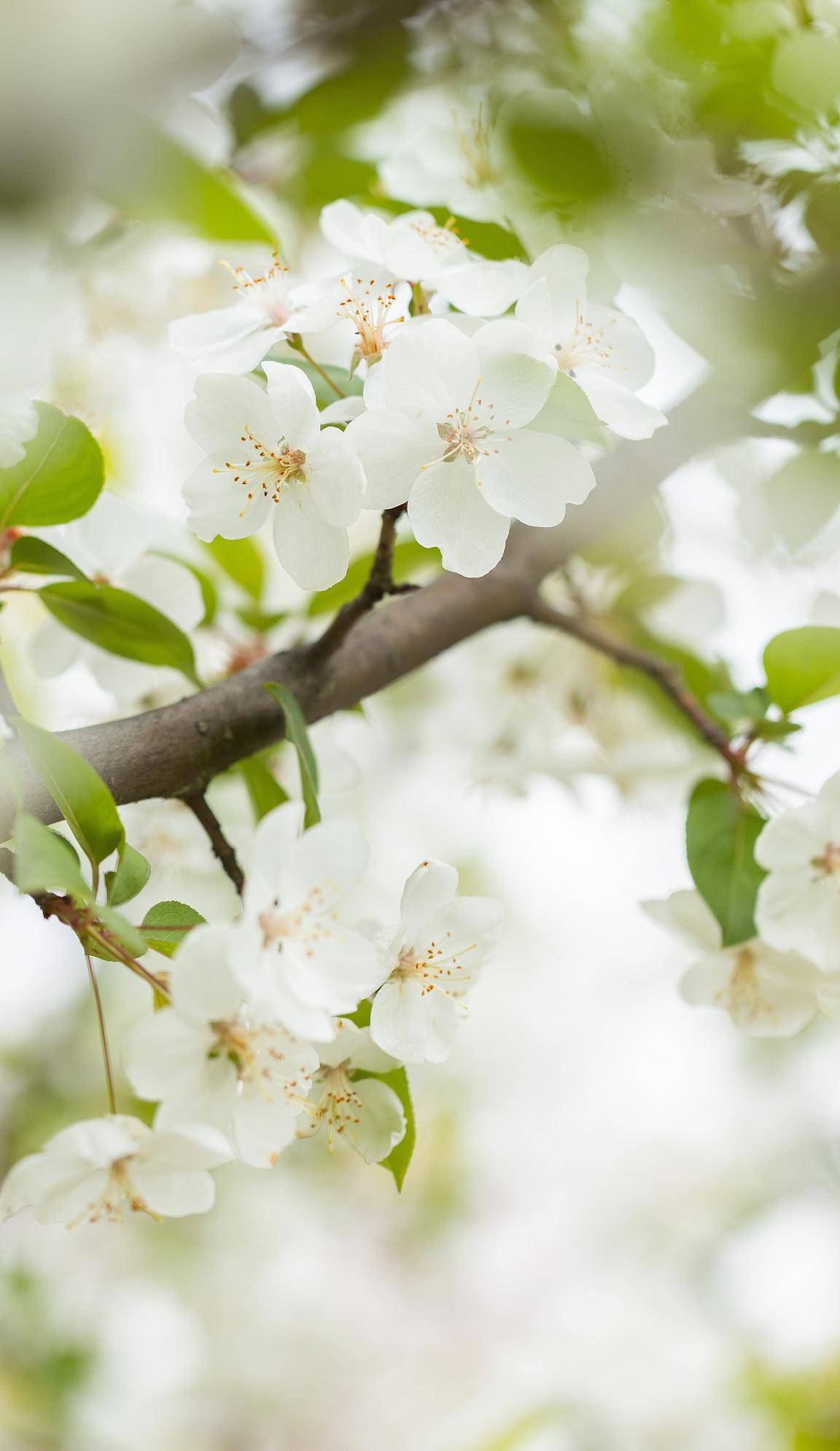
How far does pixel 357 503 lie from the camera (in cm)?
48

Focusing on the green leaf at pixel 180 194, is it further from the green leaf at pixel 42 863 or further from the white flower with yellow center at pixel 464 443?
the green leaf at pixel 42 863

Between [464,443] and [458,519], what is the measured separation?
0.04 m

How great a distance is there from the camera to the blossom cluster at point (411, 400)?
0.47 meters

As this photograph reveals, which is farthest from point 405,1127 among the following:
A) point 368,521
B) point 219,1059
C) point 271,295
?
point 368,521

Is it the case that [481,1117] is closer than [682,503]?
No

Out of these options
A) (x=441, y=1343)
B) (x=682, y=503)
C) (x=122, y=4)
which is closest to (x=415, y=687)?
(x=682, y=503)

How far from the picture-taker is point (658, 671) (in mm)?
805

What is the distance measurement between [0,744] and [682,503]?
0.87 m

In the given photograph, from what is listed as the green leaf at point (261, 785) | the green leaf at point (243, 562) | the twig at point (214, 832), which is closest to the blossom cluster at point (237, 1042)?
the twig at point (214, 832)

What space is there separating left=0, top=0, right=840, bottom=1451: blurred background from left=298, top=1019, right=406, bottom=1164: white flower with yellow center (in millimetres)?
238

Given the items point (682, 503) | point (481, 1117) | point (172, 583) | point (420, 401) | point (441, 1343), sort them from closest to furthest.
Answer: point (420, 401) → point (172, 583) → point (682, 503) → point (481, 1117) → point (441, 1343)

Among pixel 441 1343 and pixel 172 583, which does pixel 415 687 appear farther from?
pixel 441 1343

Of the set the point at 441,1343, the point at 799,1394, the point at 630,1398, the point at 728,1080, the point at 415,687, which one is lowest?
the point at 441,1343

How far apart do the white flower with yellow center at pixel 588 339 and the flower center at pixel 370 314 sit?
0.07 metres
